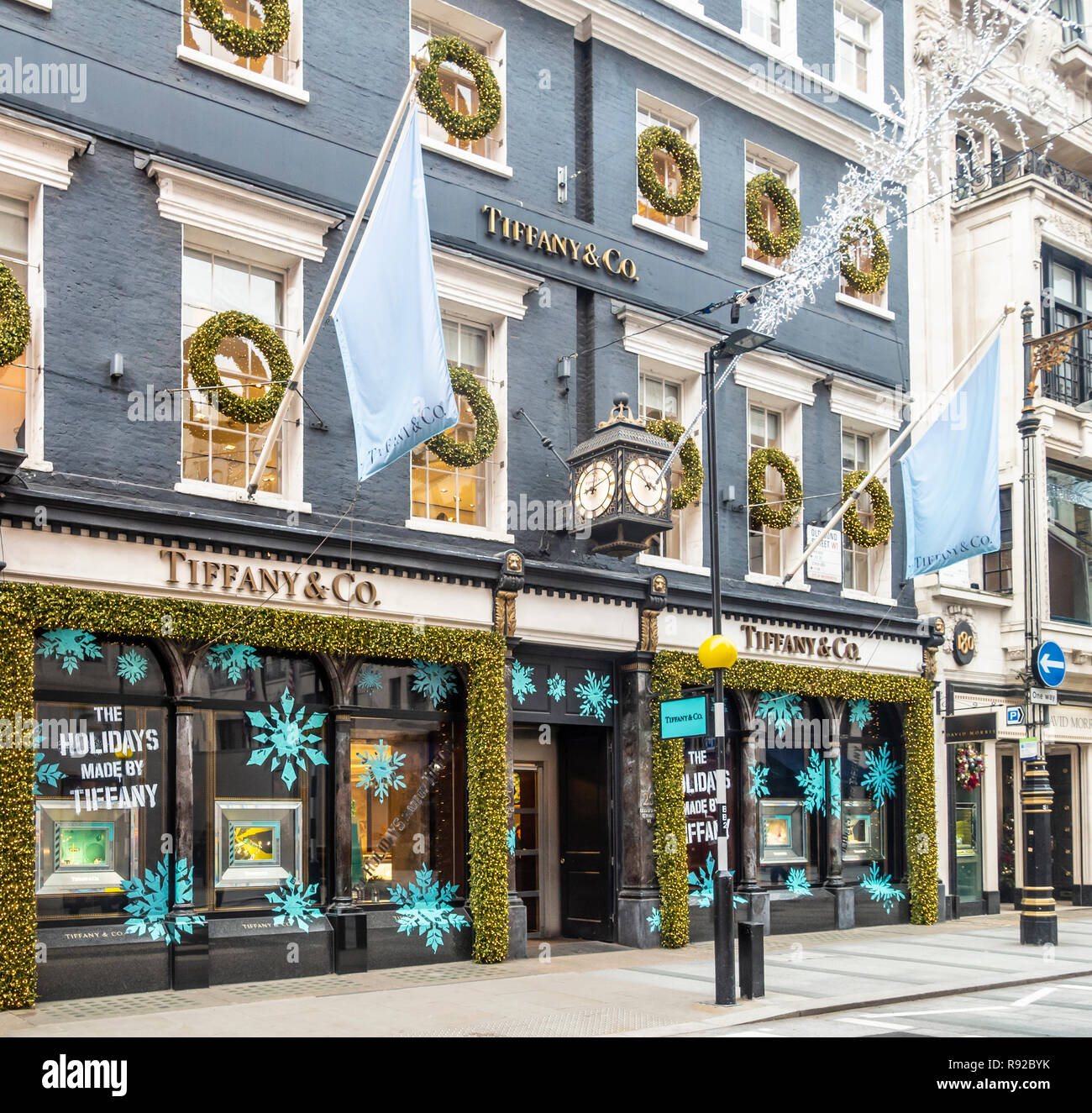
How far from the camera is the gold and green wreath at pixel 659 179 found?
18906 mm

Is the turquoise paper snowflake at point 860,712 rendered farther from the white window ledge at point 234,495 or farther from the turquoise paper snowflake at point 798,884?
the white window ledge at point 234,495

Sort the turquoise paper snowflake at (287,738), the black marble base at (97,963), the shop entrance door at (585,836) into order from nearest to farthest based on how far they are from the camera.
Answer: the black marble base at (97,963)
the turquoise paper snowflake at (287,738)
the shop entrance door at (585,836)

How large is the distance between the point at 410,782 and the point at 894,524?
10.7 m

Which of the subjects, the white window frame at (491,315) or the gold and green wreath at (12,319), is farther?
the white window frame at (491,315)

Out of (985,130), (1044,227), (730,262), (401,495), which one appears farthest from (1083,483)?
(401,495)

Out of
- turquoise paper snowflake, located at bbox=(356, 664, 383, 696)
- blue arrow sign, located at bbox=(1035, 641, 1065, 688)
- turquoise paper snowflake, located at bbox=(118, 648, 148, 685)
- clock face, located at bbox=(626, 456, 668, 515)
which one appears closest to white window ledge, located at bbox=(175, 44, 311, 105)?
clock face, located at bbox=(626, 456, 668, 515)

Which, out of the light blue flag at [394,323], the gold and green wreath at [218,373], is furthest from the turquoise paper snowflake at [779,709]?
the gold and green wreath at [218,373]

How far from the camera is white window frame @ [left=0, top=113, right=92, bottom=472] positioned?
12.7 metres

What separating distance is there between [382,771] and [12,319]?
21.3ft

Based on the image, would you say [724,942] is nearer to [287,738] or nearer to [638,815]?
[638,815]

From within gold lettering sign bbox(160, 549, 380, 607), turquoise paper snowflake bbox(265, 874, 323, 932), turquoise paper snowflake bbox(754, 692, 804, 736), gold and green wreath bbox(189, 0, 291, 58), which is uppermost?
gold and green wreath bbox(189, 0, 291, 58)

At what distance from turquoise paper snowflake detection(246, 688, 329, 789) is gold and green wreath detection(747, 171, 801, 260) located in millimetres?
10877

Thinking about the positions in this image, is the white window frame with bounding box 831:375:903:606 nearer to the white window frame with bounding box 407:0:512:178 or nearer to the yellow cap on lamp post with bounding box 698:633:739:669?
the white window frame with bounding box 407:0:512:178

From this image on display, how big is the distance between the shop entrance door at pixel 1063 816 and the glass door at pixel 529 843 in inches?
471
